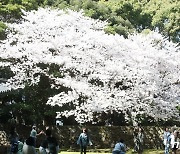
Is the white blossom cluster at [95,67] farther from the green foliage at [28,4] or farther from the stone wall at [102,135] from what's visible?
the green foliage at [28,4]

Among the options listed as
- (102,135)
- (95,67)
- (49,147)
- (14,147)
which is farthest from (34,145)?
(102,135)

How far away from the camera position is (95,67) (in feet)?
81.1

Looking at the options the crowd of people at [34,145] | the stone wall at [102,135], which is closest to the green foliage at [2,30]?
the stone wall at [102,135]

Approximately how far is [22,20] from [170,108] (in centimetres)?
1216

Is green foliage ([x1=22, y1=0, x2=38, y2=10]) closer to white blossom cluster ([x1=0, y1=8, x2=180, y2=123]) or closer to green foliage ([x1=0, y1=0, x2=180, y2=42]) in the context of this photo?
green foliage ([x1=0, y1=0, x2=180, y2=42])

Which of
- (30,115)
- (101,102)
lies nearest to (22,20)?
(30,115)

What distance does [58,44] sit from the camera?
2517cm

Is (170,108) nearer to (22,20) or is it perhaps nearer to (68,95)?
(68,95)

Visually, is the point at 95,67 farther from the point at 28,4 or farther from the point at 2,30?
the point at 28,4

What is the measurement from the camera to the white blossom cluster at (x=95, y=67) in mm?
23562

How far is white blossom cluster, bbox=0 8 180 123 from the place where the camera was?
23.6m

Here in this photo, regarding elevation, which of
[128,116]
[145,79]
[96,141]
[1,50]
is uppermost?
[1,50]

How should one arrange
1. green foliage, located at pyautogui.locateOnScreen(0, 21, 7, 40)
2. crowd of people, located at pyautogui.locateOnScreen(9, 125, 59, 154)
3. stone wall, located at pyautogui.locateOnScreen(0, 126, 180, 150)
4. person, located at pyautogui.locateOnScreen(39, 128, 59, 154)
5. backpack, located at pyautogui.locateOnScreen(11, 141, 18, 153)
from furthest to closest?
stone wall, located at pyautogui.locateOnScreen(0, 126, 180, 150) → green foliage, located at pyautogui.locateOnScreen(0, 21, 7, 40) → backpack, located at pyautogui.locateOnScreen(11, 141, 18, 153) → person, located at pyautogui.locateOnScreen(39, 128, 59, 154) → crowd of people, located at pyautogui.locateOnScreen(9, 125, 59, 154)

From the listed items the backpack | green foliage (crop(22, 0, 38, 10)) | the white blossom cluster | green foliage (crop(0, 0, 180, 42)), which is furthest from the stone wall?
the backpack
